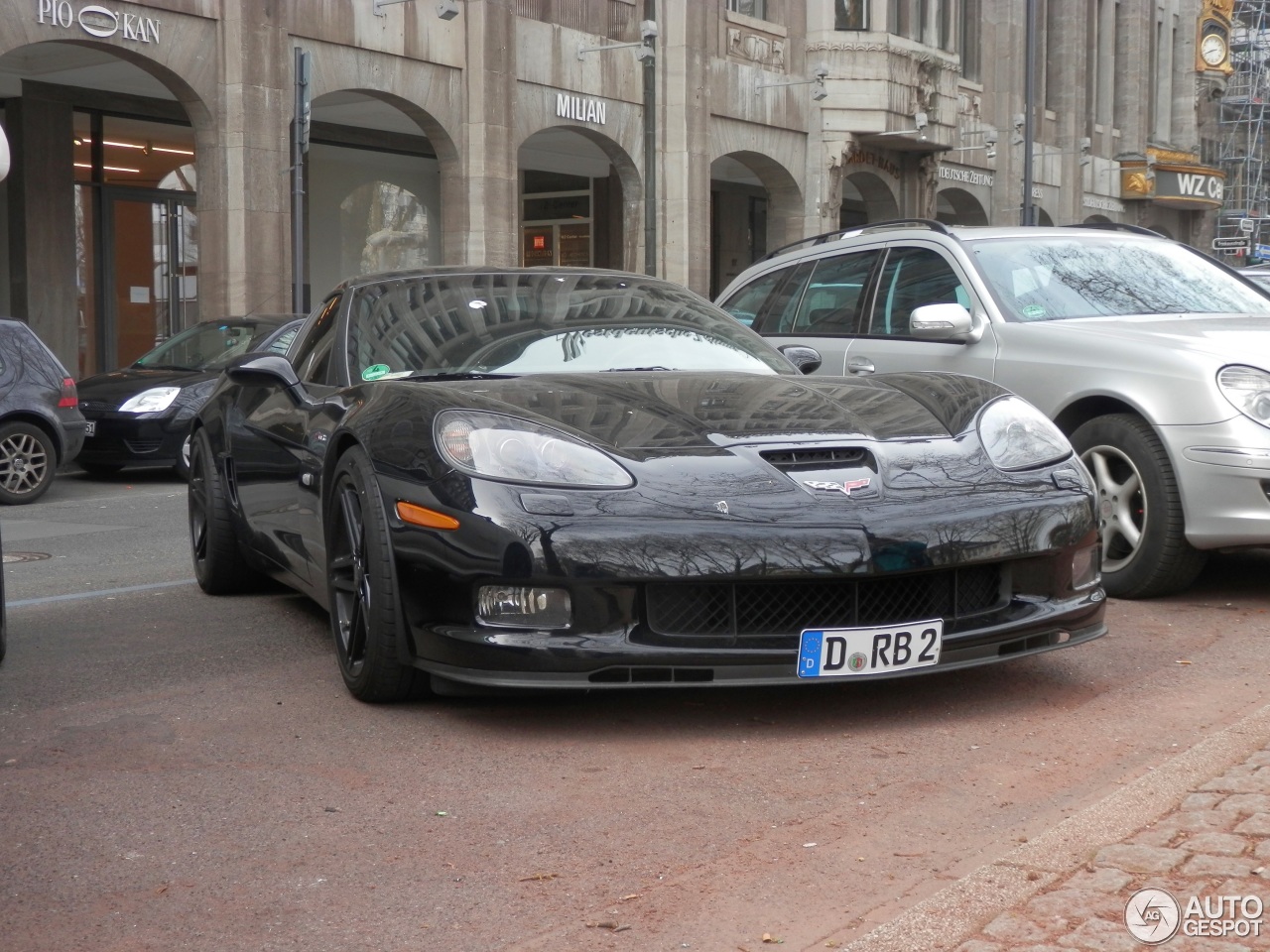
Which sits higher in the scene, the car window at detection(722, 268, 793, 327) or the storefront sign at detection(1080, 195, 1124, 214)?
the storefront sign at detection(1080, 195, 1124, 214)

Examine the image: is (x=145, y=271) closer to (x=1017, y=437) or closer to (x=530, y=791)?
(x=1017, y=437)

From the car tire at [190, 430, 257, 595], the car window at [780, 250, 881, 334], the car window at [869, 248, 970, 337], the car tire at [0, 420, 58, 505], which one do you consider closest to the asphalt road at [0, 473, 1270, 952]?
the car tire at [190, 430, 257, 595]

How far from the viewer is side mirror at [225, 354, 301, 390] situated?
5742mm

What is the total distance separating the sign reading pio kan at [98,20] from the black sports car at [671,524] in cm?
1428

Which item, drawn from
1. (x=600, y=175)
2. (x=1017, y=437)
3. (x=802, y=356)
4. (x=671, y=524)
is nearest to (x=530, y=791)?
(x=671, y=524)

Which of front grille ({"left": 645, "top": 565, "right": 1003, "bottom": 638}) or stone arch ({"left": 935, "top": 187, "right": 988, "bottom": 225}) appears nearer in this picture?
front grille ({"left": 645, "top": 565, "right": 1003, "bottom": 638})

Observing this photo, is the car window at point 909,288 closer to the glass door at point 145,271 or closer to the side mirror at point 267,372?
the side mirror at point 267,372

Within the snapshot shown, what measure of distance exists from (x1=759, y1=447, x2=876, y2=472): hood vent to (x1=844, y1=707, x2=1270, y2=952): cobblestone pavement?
1178mm

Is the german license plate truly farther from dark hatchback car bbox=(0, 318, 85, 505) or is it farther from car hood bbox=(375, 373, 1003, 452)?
dark hatchback car bbox=(0, 318, 85, 505)

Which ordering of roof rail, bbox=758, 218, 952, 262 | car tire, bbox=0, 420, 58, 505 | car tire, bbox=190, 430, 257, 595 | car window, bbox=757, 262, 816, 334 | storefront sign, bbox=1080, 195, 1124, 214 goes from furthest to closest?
storefront sign, bbox=1080, 195, 1124, 214, car tire, bbox=0, 420, 58, 505, car window, bbox=757, 262, 816, 334, roof rail, bbox=758, 218, 952, 262, car tire, bbox=190, 430, 257, 595

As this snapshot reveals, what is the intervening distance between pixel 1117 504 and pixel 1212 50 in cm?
4827

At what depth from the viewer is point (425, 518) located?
14.6 feet

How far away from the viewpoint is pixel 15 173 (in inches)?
853

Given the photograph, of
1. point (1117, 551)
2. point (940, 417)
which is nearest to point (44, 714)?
point (940, 417)
